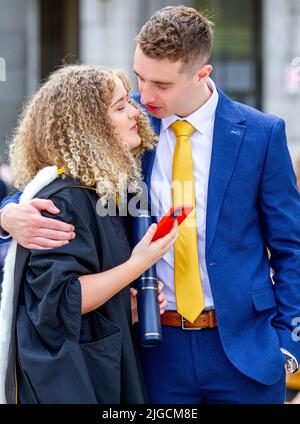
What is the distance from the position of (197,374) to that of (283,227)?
64 centimetres

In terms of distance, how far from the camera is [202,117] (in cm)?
311

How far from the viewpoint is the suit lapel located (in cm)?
297

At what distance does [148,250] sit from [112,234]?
0.15 m

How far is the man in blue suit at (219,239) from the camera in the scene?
298 cm

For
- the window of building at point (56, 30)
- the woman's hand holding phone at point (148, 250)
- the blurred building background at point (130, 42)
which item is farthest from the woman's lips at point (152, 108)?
the window of building at point (56, 30)

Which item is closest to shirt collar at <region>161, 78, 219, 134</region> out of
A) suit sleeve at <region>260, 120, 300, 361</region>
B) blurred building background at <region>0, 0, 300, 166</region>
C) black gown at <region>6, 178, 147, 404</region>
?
suit sleeve at <region>260, 120, 300, 361</region>

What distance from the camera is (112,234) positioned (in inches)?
111

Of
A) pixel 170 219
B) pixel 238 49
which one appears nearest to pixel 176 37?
pixel 170 219

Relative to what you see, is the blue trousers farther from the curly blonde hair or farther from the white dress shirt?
the curly blonde hair

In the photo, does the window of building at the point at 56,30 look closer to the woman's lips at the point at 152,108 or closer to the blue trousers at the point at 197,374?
the woman's lips at the point at 152,108

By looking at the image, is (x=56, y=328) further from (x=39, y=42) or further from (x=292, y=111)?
(x=39, y=42)

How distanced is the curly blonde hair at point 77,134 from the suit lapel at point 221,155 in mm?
289

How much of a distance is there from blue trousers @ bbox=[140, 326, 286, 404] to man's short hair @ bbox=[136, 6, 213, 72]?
1024 millimetres

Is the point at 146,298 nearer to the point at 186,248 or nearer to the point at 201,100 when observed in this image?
the point at 186,248
